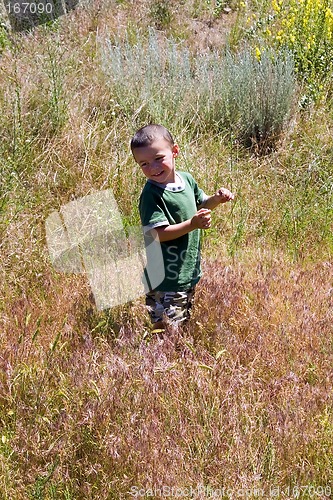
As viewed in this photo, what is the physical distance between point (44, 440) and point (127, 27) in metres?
5.65

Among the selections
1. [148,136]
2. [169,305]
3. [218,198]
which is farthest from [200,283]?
[148,136]

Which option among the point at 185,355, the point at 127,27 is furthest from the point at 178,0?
the point at 185,355

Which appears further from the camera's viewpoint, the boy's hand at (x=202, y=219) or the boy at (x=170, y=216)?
the boy at (x=170, y=216)

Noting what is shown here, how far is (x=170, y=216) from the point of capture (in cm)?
318

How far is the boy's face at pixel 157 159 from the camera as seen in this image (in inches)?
123

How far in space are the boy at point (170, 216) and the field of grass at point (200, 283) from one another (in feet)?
0.60

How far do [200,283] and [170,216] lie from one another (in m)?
0.73

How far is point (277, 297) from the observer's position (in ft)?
12.1
